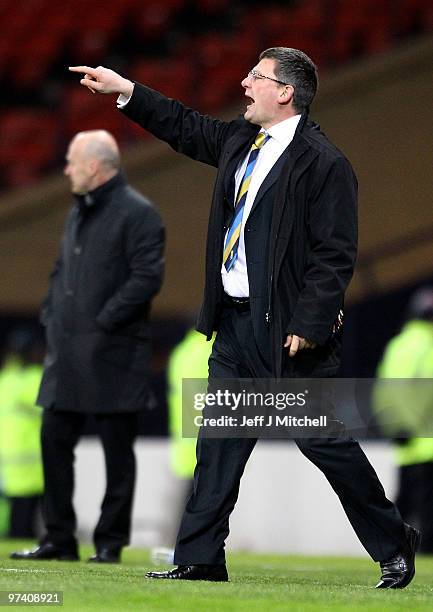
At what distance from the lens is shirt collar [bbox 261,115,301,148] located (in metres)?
4.79

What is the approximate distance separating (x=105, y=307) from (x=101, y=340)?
0.55 ft

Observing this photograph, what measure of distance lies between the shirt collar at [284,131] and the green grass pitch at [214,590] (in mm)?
1494

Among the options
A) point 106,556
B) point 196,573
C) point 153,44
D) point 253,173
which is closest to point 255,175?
point 253,173

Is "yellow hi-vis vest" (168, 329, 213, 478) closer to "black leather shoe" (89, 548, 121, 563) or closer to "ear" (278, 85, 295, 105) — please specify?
"black leather shoe" (89, 548, 121, 563)

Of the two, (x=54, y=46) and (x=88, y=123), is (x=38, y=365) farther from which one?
(x=54, y=46)

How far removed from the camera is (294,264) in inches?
184

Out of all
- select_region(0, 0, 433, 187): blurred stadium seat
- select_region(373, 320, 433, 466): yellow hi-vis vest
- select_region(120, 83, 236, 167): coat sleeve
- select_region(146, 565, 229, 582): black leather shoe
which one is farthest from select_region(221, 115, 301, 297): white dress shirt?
select_region(0, 0, 433, 187): blurred stadium seat

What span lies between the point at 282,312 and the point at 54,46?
1055 cm

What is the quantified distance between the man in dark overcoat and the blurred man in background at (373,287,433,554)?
338 centimetres

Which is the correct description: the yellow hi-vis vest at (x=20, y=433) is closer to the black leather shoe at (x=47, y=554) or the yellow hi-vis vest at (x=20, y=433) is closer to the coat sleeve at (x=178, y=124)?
the black leather shoe at (x=47, y=554)

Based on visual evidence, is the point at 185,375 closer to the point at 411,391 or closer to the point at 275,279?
the point at 411,391

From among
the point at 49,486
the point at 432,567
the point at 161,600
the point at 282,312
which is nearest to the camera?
the point at 161,600

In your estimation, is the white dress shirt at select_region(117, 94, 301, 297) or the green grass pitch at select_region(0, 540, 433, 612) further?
the white dress shirt at select_region(117, 94, 301, 297)

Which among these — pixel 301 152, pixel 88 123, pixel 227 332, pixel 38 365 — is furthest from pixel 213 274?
pixel 88 123
